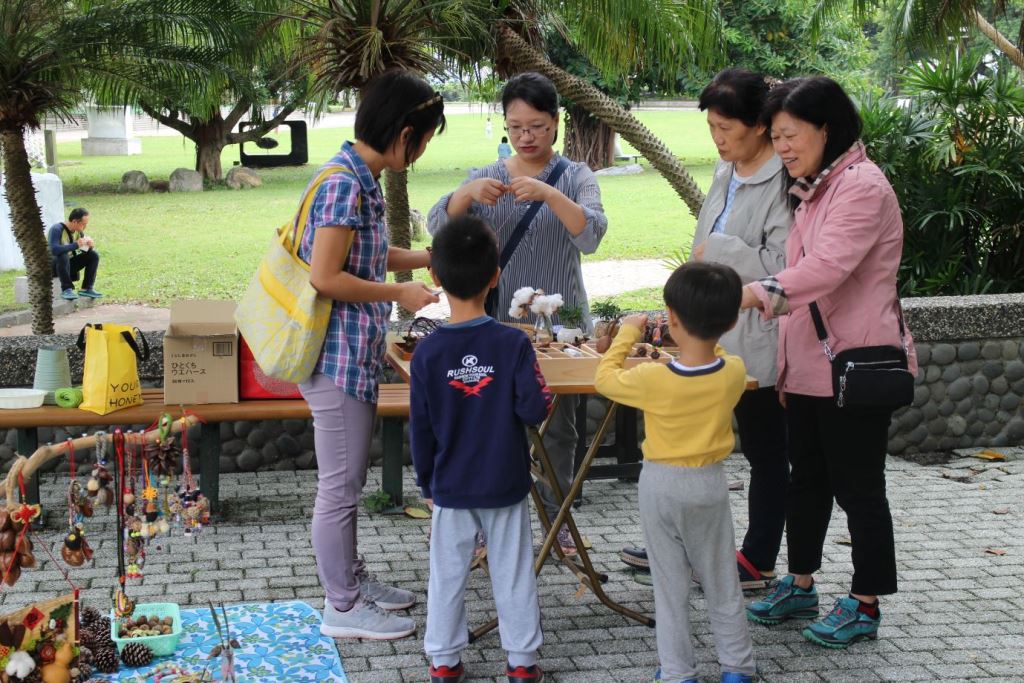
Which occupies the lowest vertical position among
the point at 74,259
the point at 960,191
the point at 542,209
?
the point at 74,259

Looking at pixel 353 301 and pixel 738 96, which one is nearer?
pixel 353 301

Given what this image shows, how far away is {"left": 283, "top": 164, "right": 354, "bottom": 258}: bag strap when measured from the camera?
3979 mm

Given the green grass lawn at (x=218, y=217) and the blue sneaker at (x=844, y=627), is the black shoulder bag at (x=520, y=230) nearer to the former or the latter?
the blue sneaker at (x=844, y=627)

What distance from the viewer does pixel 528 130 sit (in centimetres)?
471

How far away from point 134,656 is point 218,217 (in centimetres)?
2097

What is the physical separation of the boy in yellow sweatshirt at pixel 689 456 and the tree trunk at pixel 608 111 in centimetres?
652

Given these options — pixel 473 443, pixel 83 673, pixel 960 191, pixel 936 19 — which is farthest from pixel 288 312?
pixel 936 19

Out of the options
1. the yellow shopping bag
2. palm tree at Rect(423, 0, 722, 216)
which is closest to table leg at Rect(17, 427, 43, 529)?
the yellow shopping bag

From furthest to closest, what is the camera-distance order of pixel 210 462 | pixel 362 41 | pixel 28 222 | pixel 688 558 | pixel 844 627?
pixel 28 222, pixel 362 41, pixel 210 462, pixel 844 627, pixel 688 558

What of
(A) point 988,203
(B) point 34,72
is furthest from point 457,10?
(A) point 988,203

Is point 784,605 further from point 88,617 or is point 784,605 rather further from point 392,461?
point 88,617

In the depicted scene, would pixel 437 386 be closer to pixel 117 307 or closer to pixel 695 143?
pixel 117 307

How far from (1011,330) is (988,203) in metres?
1.62

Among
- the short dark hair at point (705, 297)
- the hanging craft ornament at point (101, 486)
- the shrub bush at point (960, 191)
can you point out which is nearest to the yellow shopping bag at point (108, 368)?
the hanging craft ornament at point (101, 486)
